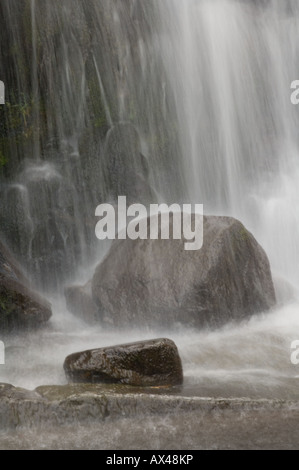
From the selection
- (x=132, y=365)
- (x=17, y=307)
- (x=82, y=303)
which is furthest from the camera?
(x=82, y=303)

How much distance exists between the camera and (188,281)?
7664 millimetres

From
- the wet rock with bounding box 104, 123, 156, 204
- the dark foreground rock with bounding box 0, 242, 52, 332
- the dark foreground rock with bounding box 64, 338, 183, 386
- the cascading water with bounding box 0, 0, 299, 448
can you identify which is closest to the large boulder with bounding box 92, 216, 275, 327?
the cascading water with bounding box 0, 0, 299, 448

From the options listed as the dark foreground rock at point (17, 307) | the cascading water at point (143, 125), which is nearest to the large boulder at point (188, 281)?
the cascading water at point (143, 125)

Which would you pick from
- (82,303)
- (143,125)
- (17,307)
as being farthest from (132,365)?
(143,125)

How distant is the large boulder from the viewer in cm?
762

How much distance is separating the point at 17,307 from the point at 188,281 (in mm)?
2743

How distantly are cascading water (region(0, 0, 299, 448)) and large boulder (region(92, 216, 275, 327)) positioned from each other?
0.97 feet

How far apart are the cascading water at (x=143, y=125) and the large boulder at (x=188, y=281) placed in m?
0.30

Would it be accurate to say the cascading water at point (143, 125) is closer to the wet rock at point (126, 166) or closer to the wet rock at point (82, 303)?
the wet rock at point (126, 166)

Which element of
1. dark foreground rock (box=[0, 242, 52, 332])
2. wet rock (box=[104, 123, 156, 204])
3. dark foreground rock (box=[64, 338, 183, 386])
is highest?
wet rock (box=[104, 123, 156, 204])

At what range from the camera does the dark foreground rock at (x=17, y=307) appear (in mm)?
7988

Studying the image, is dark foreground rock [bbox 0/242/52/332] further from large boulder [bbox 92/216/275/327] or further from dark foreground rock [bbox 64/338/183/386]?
dark foreground rock [bbox 64/338/183/386]

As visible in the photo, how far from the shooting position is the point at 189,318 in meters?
7.57

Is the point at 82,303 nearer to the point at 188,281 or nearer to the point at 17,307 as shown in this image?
the point at 17,307
